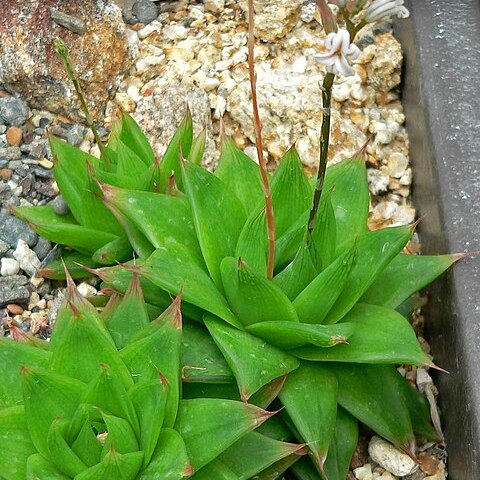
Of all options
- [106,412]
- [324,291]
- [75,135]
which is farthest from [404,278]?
[75,135]

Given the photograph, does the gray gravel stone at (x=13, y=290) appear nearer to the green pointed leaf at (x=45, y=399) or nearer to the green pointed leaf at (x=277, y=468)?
the green pointed leaf at (x=45, y=399)

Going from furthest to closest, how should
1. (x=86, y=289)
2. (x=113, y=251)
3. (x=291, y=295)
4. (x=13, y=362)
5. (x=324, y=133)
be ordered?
(x=86, y=289) → (x=113, y=251) → (x=291, y=295) → (x=13, y=362) → (x=324, y=133)

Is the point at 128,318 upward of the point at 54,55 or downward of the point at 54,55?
downward

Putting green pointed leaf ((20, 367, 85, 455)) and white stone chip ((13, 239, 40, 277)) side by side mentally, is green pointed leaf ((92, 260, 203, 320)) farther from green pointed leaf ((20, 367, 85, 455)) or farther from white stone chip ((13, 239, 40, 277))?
white stone chip ((13, 239, 40, 277))

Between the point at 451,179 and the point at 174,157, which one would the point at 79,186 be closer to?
the point at 174,157

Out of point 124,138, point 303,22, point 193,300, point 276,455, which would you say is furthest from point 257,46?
point 276,455

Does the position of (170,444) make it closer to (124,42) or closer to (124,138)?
(124,138)

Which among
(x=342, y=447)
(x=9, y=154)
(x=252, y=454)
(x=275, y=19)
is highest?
(x=275, y=19)
